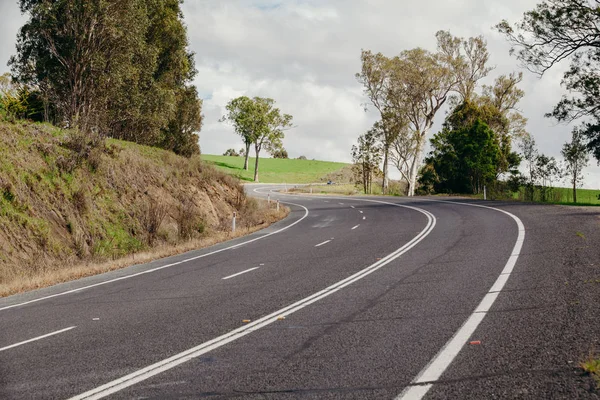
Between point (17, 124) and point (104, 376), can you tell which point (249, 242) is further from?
point (104, 376)

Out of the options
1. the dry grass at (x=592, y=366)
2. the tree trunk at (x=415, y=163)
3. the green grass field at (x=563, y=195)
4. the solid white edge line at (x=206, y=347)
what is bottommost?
the solid white edge line at (x=206, y=347)

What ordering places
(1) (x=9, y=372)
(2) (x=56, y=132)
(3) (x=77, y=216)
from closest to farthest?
(1) (x=9, y=372)
(3) (x=77, y=216)
(2) (x=56, y=132)

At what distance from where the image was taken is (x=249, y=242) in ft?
65.1

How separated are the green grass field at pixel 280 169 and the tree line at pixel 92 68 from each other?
60.5 m

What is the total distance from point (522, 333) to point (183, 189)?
22006 millimetres

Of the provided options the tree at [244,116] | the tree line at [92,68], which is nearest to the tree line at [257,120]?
the tree at [244,116]

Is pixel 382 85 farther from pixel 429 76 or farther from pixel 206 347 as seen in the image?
pixel 206 347

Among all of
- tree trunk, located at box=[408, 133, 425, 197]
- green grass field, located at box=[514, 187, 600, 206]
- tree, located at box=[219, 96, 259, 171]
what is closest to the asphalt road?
green grass field, located at box=[514, 187, 600, 206]

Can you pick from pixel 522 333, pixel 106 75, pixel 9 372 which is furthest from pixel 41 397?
pixel 106 75

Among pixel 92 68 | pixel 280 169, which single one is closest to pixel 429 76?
pixel 92 68

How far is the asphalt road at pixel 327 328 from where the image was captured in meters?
5.10

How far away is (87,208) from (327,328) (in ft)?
48.1

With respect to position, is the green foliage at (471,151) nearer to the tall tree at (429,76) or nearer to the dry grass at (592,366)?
the tall tree at (429,76)

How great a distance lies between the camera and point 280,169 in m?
126
